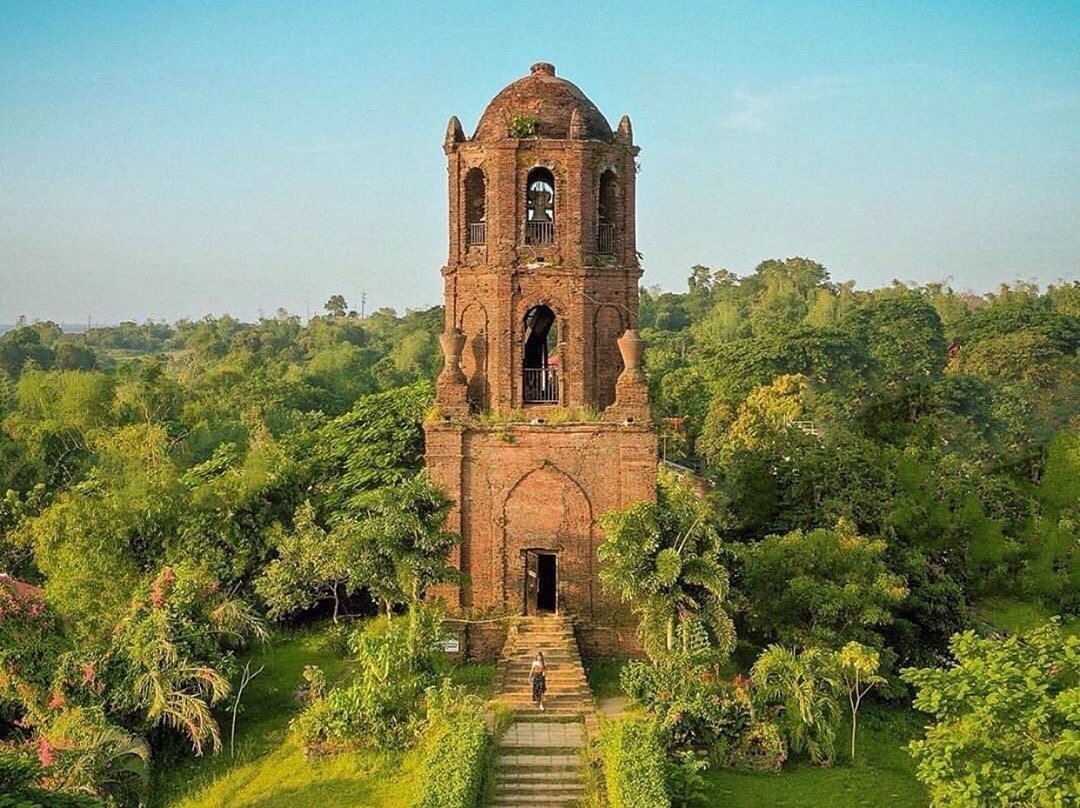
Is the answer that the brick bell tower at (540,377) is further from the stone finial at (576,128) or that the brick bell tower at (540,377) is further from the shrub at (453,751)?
the shrub at (453,751)

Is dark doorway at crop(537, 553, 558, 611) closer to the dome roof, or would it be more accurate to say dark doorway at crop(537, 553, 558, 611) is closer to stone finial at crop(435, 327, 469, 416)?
stone finial at crop(435, 327, 469, 416)

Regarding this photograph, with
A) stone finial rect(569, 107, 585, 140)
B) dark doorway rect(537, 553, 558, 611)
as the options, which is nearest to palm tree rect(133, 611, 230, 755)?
Answer: dark doorway rect(537, 553, 558, 611)

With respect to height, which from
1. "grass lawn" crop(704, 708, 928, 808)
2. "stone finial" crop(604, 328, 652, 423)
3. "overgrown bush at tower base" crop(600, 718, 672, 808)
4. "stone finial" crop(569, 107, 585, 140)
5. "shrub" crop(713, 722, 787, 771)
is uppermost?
"stone finial" crop(569, 107, 585, 140)

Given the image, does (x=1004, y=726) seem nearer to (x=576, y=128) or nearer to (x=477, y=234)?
(x=576, y=128)

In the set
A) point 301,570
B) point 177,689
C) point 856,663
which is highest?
point 301,570

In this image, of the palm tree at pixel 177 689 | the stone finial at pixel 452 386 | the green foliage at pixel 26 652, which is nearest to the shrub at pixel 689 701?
the stone finial at pixel 452 386

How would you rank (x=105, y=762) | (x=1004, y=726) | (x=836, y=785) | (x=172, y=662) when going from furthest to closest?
(x=172, y=662) < (x=836, y=785) < (x=105, y=762) < (x=1004, y=726)

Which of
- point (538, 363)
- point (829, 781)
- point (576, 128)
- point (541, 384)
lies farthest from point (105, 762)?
point (576, 128)
